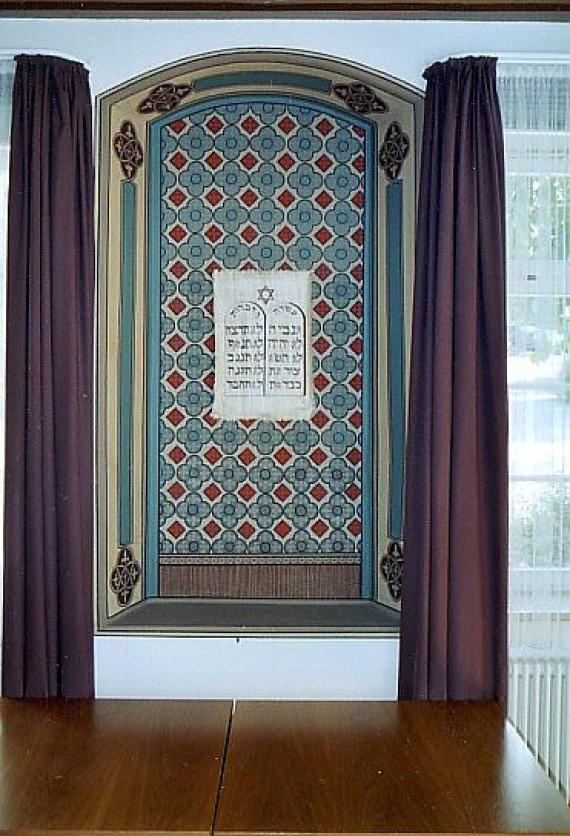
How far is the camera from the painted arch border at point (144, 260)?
3.77 meters

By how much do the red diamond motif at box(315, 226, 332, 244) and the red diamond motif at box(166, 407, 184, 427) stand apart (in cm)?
80

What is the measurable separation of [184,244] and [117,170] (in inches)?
14.0

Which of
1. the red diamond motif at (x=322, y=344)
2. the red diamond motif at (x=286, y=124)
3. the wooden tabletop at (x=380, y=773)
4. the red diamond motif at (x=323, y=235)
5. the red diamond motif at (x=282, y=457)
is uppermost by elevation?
the red diamond motif at (x=286, y=124)

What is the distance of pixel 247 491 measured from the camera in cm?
405

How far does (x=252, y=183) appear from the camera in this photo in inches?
158

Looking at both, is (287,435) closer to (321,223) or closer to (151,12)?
(321,223)

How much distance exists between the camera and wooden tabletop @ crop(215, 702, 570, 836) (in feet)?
7.23

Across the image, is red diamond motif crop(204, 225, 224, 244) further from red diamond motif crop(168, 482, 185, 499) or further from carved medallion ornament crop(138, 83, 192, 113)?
red diamond motif crop(168, 482, 185, 499)

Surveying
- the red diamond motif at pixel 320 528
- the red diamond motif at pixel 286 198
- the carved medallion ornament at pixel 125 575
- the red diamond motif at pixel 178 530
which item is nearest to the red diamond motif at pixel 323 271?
the red diamond motif at pixel 286 198

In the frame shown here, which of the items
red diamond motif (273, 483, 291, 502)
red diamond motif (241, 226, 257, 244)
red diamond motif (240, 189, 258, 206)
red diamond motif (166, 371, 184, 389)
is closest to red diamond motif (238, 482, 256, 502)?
red diamond motif (273, 483, 291, 502)

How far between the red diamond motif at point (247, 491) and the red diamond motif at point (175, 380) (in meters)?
0.43

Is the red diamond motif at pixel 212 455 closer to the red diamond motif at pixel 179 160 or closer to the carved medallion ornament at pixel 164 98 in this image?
the red diamond motif at pixel 179 160

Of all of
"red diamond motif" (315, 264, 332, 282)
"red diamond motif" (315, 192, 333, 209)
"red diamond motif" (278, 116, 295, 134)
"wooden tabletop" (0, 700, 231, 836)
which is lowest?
"wooden tabletop" (0, 700, 231, 836)

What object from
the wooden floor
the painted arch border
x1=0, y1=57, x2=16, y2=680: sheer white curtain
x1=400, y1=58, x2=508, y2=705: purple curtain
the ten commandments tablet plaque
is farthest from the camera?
the ten commandments tablet plaque
